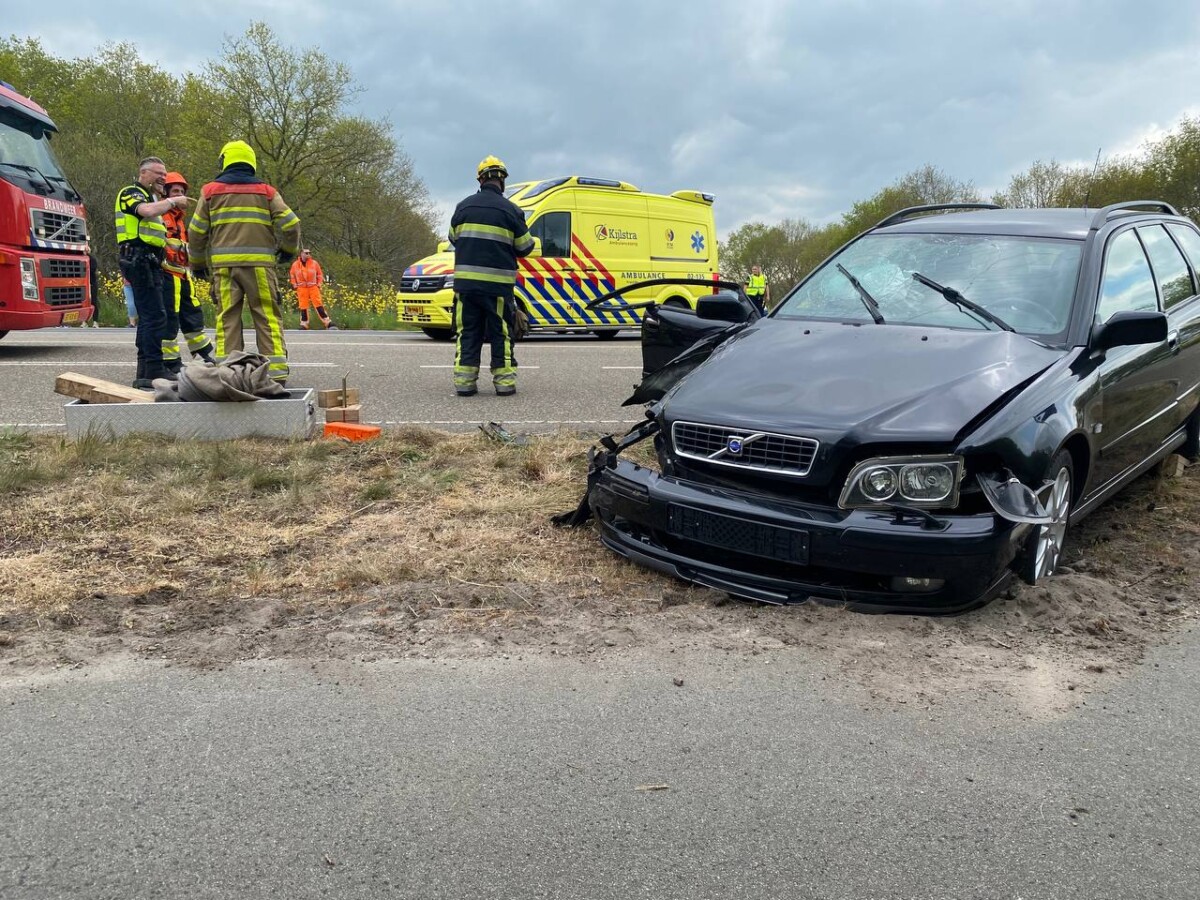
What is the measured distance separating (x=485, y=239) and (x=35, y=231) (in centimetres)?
553

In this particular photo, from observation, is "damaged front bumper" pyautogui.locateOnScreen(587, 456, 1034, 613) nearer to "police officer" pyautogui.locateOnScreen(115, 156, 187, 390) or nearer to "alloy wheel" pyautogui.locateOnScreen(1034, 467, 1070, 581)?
"alloy wheel" pyautogui.locateOnScreen(1034, 467, 1070, 581)

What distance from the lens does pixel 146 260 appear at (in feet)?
26.0

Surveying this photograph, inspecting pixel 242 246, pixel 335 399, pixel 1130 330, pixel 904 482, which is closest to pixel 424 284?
pixel 242 246

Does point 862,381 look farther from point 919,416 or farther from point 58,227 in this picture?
point 58,227

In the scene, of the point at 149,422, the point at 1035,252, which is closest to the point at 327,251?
the point at 149,422

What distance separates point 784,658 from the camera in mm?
3146

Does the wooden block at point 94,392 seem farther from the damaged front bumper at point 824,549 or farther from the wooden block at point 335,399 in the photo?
the damaged front bumper at point 824,549

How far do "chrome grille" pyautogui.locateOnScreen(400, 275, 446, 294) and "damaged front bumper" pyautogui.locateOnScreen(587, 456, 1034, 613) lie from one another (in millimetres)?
11819

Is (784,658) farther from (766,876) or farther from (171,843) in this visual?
(171,843)

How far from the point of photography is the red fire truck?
31.9 ft

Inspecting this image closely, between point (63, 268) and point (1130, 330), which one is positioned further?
point (63, 268)

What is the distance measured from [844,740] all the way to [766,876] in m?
0.68

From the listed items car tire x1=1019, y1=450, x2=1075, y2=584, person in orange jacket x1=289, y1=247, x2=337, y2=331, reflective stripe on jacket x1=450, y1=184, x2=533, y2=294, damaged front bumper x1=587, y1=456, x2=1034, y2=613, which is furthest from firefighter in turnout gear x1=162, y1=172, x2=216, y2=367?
person in orange jacket x1=289, y1=247, x2=337, y2=331

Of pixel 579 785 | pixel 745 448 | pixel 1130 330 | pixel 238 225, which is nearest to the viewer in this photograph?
pixel 579 785
